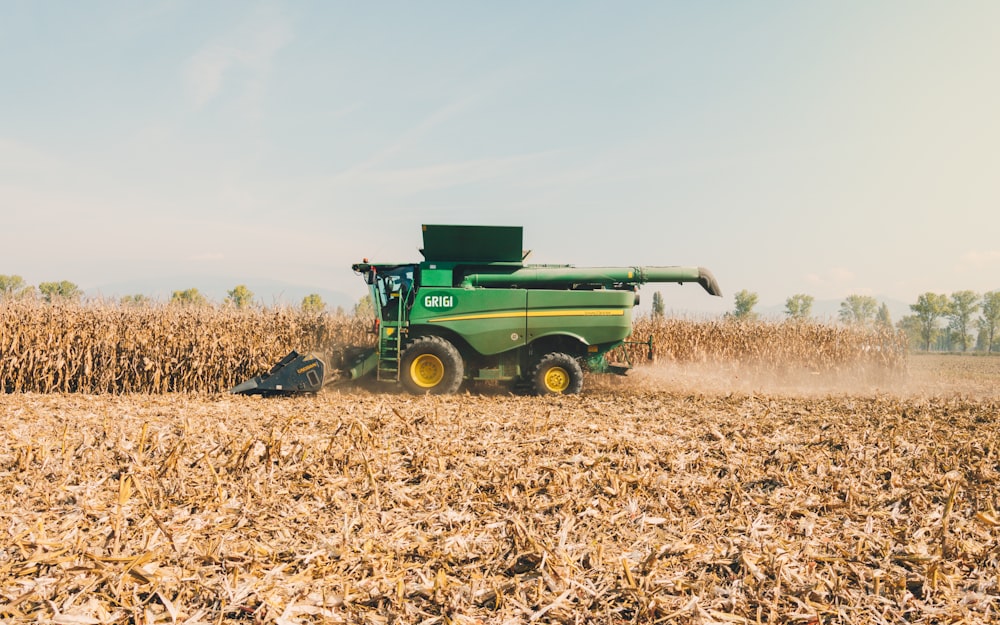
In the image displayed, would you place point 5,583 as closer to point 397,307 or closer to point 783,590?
point 783,590

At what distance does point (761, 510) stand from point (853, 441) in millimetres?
2286

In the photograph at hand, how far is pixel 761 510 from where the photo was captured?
4203mm

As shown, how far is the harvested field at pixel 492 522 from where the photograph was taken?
305cm

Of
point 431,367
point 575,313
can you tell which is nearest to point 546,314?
point 575,313

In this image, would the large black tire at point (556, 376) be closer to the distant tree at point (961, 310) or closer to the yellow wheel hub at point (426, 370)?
the yellow wheel hub at point (426, 370)

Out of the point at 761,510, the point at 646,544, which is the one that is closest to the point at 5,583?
the point at 646,544

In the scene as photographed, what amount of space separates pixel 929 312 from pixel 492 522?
353 ft

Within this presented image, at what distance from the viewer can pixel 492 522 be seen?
3881 mm

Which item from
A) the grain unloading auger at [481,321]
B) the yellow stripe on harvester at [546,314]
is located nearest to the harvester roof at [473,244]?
the grain unloading auger at [481,321]

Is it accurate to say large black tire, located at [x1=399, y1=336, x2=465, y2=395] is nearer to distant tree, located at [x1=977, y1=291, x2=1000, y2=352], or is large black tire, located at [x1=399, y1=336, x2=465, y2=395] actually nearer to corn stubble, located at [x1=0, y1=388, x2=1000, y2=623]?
corn stubble, located at [x1=0, y1=388, x2=1000, y2=623]

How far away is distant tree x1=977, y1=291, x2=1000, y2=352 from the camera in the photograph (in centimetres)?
8594

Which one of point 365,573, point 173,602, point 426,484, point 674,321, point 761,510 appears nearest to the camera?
point 173,602

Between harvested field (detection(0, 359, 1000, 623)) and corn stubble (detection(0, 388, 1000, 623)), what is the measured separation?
0.02 m

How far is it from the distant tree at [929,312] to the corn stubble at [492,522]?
98.4 m
